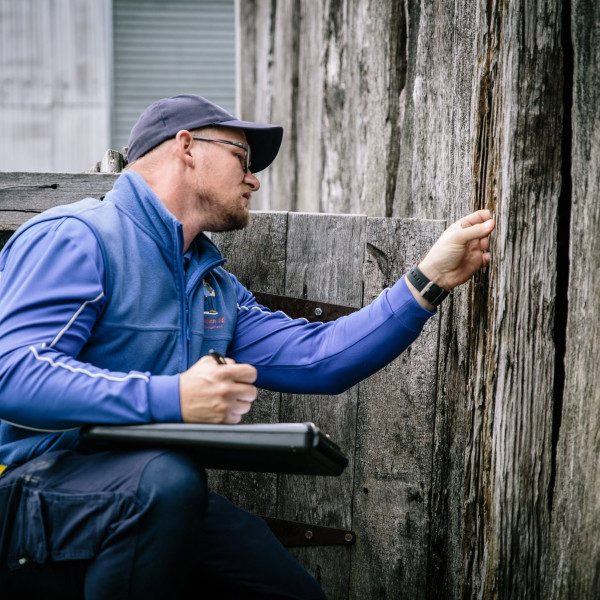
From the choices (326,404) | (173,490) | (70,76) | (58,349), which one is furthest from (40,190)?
(70,76)

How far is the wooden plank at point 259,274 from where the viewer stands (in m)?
3.02

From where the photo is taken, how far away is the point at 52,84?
9.97 m

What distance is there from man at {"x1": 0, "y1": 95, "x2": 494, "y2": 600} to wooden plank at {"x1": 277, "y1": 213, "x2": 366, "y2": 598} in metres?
0.24

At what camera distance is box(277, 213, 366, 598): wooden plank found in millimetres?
2936

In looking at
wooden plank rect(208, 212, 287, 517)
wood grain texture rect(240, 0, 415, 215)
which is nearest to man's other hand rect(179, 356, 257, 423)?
wooden plank rect(208, 212, 287, 517)

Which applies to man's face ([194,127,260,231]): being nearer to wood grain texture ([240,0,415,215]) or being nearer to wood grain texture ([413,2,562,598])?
wood grain texture ([413,2,562,598])

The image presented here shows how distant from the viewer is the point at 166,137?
2.71 meters

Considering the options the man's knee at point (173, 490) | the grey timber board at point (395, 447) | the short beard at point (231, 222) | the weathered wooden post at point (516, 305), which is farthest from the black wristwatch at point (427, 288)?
the man's knee at point (173, 490)

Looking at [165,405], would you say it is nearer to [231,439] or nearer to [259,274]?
[231,439]

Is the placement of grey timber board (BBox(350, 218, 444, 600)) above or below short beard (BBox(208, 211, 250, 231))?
below

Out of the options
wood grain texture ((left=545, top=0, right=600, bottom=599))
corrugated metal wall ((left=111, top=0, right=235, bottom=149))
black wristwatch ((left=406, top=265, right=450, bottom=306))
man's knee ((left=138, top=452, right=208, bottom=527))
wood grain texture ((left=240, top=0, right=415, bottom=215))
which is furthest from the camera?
corrugated metal wall ((left=111, top=0, right=235, bottom=149))

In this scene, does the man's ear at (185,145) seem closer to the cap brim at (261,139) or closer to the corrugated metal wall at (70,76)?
the cap brim at (261,139)

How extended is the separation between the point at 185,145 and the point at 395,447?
1301 millimetres

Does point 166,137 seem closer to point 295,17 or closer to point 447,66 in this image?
point 447,66
